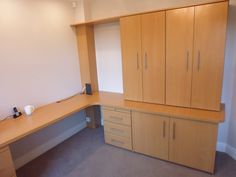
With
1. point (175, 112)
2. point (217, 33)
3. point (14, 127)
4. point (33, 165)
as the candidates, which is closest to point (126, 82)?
point (175, 112)

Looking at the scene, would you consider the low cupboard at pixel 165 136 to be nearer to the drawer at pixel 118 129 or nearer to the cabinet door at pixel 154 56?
the drawer at pixel 118 129

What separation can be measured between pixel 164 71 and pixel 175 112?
0.59m

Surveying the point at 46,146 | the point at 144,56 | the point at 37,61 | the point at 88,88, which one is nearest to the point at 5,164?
the point at 46,146

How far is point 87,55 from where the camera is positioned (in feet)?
10.5

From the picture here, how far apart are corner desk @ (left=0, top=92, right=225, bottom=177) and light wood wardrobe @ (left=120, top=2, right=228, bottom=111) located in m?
0.20

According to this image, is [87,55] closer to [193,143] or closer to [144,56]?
[144,56]

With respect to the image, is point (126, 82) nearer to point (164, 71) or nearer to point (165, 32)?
point (164, 71)

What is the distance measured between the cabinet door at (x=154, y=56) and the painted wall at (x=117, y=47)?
1.54ft

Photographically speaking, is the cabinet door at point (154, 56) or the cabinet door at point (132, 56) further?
the cabinet door at point (132, 56)

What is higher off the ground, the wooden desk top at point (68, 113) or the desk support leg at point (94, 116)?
the wooden desk top at point (68, 113)

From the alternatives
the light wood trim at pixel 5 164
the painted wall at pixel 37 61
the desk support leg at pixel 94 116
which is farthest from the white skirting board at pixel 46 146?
the light wood trim at pixel 5 164

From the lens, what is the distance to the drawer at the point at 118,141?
2658 millimetres

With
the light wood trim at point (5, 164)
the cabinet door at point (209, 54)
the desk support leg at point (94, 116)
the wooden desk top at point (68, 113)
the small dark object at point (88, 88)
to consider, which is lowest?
the desk support leg at point (94, 116)

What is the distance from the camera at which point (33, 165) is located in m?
2.49
